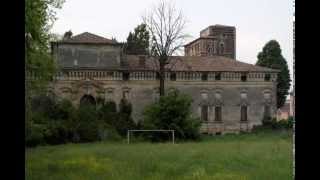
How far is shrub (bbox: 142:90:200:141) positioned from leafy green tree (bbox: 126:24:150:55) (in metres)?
5.51

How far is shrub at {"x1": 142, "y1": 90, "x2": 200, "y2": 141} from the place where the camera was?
30.5 meters

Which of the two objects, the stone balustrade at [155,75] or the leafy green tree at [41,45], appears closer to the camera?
the leafy green tree at [41,45]

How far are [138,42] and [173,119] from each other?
9503mm

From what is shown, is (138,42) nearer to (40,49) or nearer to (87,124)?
(87,124)

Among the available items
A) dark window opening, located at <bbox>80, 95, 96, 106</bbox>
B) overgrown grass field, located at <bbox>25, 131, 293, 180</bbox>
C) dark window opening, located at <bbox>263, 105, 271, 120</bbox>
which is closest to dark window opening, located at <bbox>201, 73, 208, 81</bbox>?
dark window opening, located at <bbox>263, 105, 271, 120</bbox>

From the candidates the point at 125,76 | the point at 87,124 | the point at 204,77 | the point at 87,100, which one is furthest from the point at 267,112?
the point at 87,124

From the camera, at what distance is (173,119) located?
101ft

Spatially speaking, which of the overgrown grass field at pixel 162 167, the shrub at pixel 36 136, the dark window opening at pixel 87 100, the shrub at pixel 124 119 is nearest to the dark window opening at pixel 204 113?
the shrub at pixel 124 119

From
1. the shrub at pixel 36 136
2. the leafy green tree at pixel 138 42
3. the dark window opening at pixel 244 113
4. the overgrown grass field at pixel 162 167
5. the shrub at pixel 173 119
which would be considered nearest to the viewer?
the overgrown grass field at pixel 162 167

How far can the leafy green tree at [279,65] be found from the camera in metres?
39.3

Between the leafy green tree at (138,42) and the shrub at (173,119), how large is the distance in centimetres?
551

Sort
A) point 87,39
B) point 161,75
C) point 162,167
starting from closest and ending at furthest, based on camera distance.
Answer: point 162,167 < point 87,39 < point 161,75

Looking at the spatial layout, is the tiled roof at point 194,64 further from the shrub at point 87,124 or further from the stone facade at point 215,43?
the shrub at point 87,124
